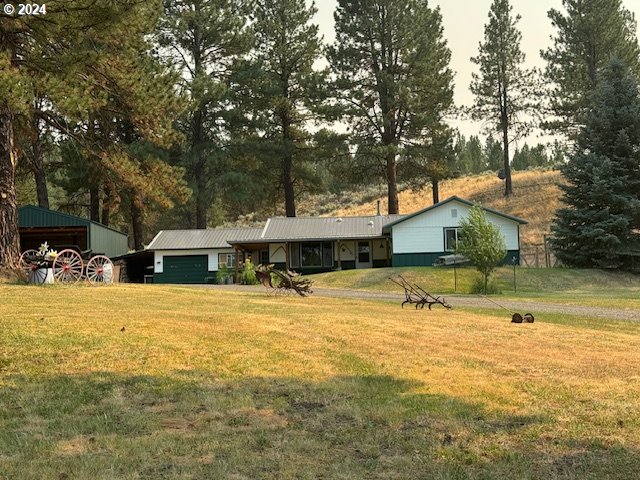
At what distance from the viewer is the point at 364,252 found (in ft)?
116

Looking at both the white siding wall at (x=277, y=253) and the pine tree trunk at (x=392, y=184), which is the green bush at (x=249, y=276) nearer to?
the white siding wall at (x=277, y=253)

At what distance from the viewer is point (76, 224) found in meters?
30.3

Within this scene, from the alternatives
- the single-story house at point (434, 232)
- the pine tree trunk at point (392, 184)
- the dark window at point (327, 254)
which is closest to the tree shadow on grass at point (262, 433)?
the single-story house at point (434, 232)

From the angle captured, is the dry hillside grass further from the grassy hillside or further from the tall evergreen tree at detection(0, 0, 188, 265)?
the tall evergreen tree at detection(0, 0, 188, 265)

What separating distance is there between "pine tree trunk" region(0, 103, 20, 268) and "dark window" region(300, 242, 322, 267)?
798 inches

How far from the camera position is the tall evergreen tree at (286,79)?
39.3 meters

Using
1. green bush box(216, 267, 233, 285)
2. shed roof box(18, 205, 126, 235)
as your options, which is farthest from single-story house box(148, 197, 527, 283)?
shed roof box(18, 205, 126, 235)

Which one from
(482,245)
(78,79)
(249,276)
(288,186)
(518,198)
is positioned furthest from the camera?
(518,198)

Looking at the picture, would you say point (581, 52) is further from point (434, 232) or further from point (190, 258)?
point (190, 258)

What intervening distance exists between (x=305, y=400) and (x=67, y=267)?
14202 mm

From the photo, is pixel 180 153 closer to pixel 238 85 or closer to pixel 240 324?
pixel 238 85

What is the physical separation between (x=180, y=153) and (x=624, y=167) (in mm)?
26778

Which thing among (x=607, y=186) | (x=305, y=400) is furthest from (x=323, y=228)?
(x=305, y=400)

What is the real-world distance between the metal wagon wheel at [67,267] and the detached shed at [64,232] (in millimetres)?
12380
